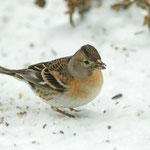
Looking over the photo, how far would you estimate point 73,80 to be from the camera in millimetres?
3932

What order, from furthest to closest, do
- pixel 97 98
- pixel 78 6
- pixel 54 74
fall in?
1. pixel 78 6
2. pixel 97 98
3. pixel 54 74

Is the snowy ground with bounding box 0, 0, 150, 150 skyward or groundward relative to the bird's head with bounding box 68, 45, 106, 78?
groundward

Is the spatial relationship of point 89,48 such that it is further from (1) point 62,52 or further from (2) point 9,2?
(2) point 9,2

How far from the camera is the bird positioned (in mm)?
3863

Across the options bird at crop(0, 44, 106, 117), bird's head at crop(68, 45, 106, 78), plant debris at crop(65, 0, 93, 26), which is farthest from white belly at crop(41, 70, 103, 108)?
plant debris at crop(65, 0, 93, 26)

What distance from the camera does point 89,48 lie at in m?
3.85

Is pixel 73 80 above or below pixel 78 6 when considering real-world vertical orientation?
above

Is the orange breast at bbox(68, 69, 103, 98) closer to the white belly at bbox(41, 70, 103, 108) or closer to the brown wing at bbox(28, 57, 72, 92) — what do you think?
the white belly at bbox(41, 70, 103, 108)

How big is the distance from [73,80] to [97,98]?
31.5 inches

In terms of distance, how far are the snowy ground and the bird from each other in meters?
0.28

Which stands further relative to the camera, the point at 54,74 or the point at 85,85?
the point at 54,74

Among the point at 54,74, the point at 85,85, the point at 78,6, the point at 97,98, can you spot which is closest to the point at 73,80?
the point at 85,85

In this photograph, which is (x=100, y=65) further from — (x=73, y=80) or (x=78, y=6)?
(x=78, y=6)

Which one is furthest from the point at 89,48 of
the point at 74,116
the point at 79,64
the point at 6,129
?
the point at 6,129
